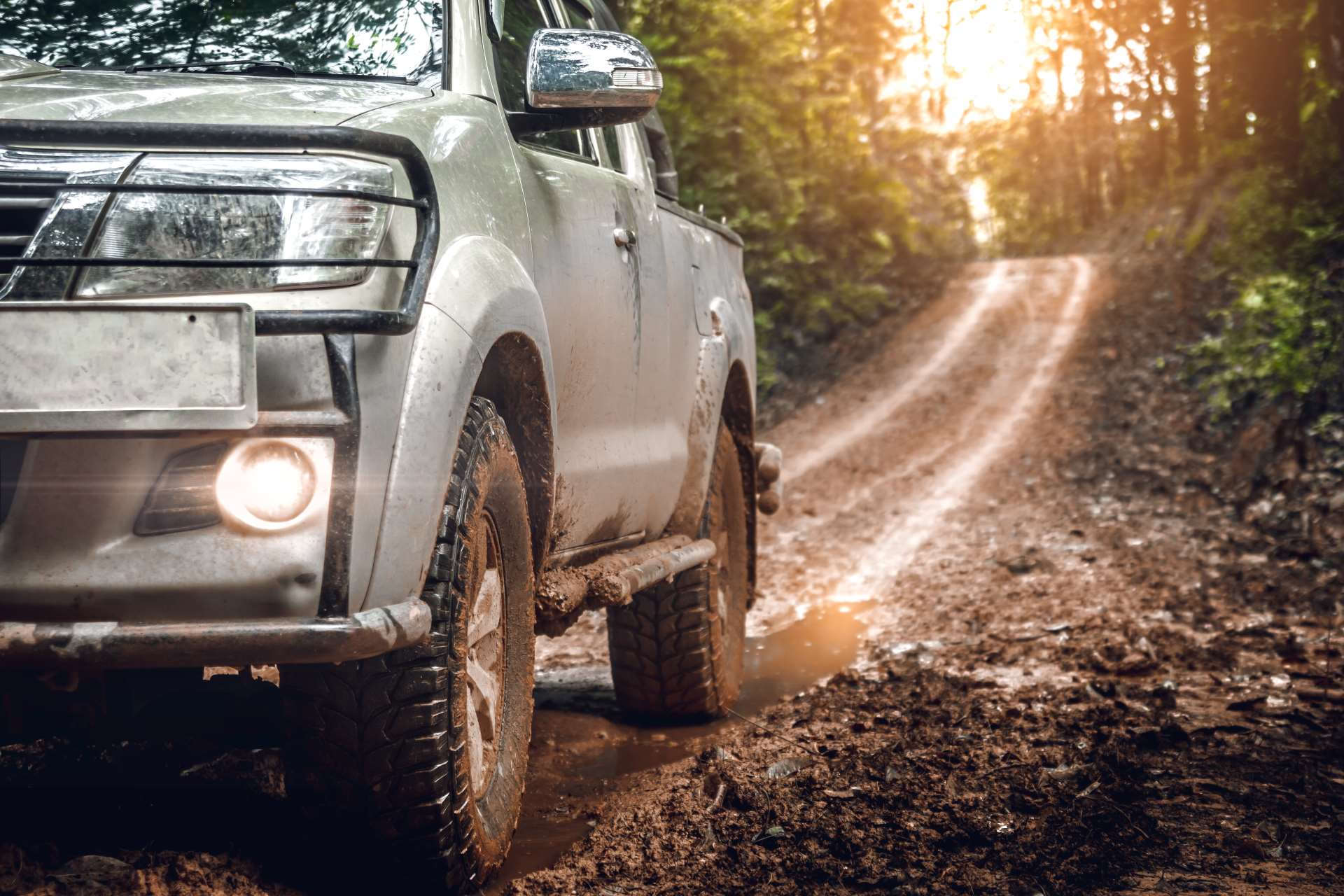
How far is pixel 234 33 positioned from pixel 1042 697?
3397 mm

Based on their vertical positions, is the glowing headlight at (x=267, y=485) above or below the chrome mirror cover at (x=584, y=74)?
below

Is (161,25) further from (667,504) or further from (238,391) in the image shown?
(667,504)

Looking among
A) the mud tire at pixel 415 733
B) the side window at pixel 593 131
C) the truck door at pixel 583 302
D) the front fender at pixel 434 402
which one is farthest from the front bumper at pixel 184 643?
the side window at pixel 593 131

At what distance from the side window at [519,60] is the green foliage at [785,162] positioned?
10.9 meters

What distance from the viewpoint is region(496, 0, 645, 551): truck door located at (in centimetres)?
313

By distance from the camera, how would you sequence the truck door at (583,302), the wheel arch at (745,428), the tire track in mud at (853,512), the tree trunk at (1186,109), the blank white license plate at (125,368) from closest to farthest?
the blank white license plate at (125,368) < the truck door at (583,302) < the tire track in mud at (853,512) < the wheel arch at (745,428) < the tree trunk at (1186,109)

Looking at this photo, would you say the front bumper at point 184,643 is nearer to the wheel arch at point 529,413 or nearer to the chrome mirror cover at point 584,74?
the wheel arch at point 529,413

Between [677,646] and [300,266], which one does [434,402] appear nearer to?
[300,266]

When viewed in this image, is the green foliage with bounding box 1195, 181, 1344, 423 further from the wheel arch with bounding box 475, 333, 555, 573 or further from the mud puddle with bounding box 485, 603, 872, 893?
the wheel arch with bounding box 475, 333, 555, 573

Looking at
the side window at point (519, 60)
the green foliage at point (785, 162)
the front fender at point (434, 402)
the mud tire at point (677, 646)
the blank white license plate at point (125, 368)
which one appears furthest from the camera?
the green foliage at point (785, 162)

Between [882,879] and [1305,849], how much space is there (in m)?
0.99

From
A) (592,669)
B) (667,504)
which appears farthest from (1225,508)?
(667,504)

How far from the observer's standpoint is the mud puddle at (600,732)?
11.1 ft

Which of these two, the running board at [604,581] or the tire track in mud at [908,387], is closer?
the running board at [604,581]
